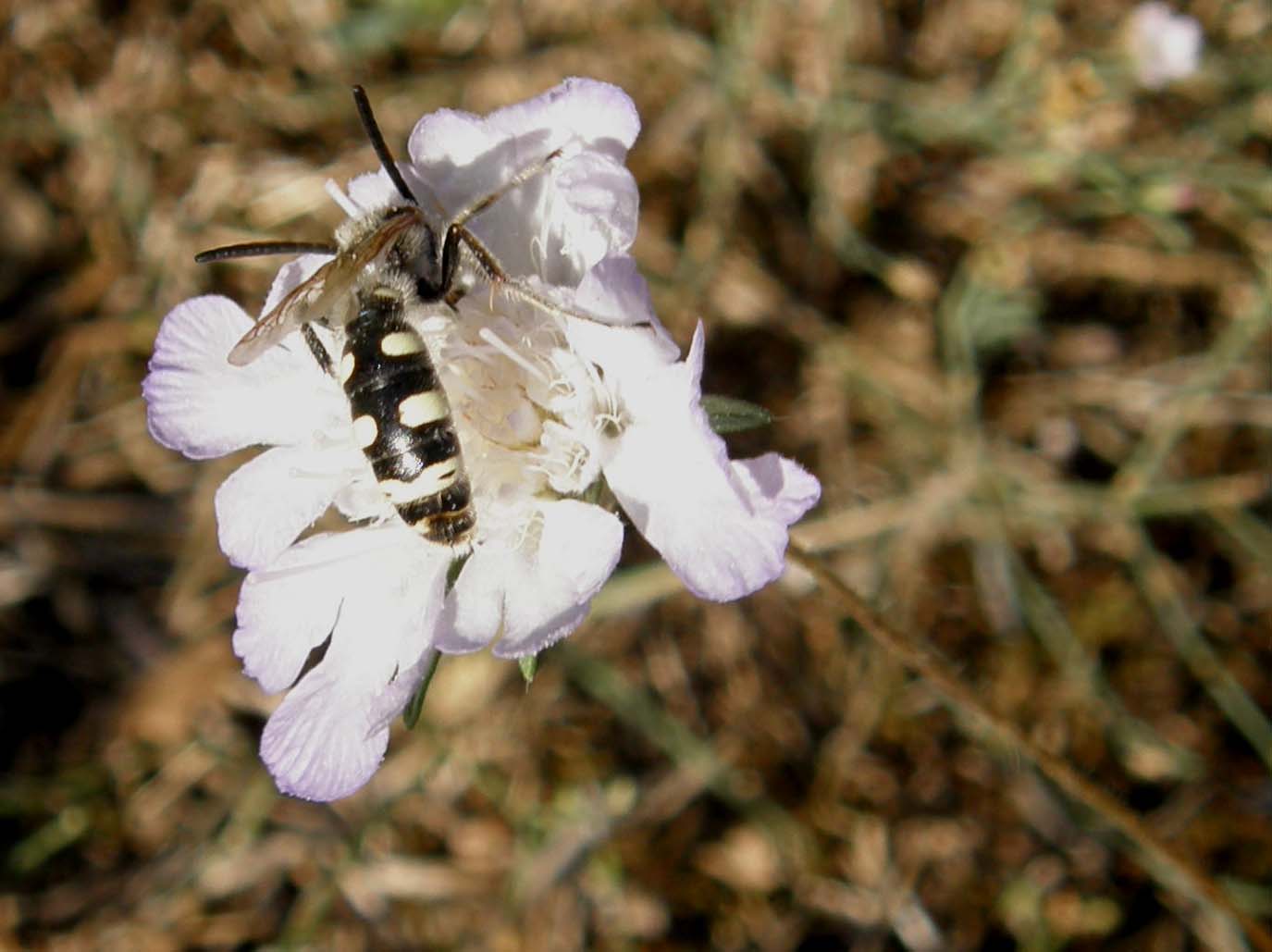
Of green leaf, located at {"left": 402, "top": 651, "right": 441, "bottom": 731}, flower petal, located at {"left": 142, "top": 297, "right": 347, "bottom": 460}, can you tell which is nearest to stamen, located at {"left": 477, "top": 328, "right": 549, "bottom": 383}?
flower petal, located at {"left": 142, "top": 297, "right": 347, "bottom": 460}

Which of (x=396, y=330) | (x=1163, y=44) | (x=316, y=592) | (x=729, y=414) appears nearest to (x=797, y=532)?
(x=729, y=414)

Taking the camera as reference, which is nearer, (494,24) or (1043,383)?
(1043,383)

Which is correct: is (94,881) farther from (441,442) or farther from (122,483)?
(441,442)

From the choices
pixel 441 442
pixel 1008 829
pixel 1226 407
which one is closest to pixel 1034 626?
pixel 1008 829

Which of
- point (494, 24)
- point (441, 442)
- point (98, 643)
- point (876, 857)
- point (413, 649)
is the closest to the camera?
point (441, 442)

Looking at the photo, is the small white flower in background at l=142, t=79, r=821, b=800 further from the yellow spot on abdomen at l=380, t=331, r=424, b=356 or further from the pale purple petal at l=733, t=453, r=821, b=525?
the yellow spot on abdomen at l=380, t=331, r=424, b=356

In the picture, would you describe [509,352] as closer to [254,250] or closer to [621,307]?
[621,307]

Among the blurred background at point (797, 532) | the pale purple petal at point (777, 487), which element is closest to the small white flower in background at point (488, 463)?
the pale purple petal at point (777, 487)
